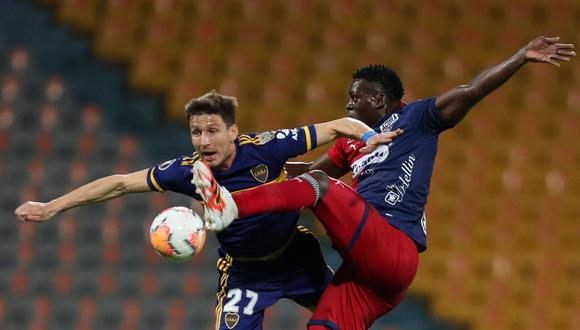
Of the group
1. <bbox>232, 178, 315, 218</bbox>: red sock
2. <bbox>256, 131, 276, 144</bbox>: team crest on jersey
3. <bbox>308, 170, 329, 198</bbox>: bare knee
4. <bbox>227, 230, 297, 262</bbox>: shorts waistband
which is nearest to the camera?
<bbox>232, 178, 315, 218</bbox>: red sock

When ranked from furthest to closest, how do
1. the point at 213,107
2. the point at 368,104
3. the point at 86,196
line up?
the point at 368,104 < the point at 213,107 < the point at 86,196

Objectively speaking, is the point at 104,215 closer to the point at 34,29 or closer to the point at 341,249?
the point at 34,29

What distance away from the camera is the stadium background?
6.73 metres

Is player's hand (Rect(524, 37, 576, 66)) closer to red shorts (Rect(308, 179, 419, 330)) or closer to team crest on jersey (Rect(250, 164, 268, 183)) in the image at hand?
red shorts (Rect(308, 179, 419, 330))

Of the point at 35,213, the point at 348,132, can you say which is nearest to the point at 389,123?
the point at 348,132

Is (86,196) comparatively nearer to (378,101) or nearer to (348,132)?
(348,132)

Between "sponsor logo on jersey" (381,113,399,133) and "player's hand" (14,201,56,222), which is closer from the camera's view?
"player's hand" (14,201,56,222)

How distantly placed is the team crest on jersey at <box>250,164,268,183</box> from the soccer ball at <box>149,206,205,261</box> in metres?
0.45

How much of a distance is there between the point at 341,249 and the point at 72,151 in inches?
153

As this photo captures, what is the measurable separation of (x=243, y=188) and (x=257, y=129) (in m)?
3.43

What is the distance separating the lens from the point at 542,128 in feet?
25.3

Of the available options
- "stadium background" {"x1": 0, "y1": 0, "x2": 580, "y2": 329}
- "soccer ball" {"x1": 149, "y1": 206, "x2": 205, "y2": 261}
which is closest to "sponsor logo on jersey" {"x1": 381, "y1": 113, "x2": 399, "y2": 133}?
"soccer ball" {"x1": 149, "y1": 206, "x2": 205, "y2": 261}

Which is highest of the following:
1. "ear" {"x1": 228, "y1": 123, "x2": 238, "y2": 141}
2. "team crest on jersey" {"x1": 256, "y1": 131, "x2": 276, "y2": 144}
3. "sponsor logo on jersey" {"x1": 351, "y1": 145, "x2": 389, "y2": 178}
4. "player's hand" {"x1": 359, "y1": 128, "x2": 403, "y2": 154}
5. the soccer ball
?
"ear" {"x1": 228, "y1": 123, "x2": 238, "y2": 141}

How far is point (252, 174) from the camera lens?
3.84m
